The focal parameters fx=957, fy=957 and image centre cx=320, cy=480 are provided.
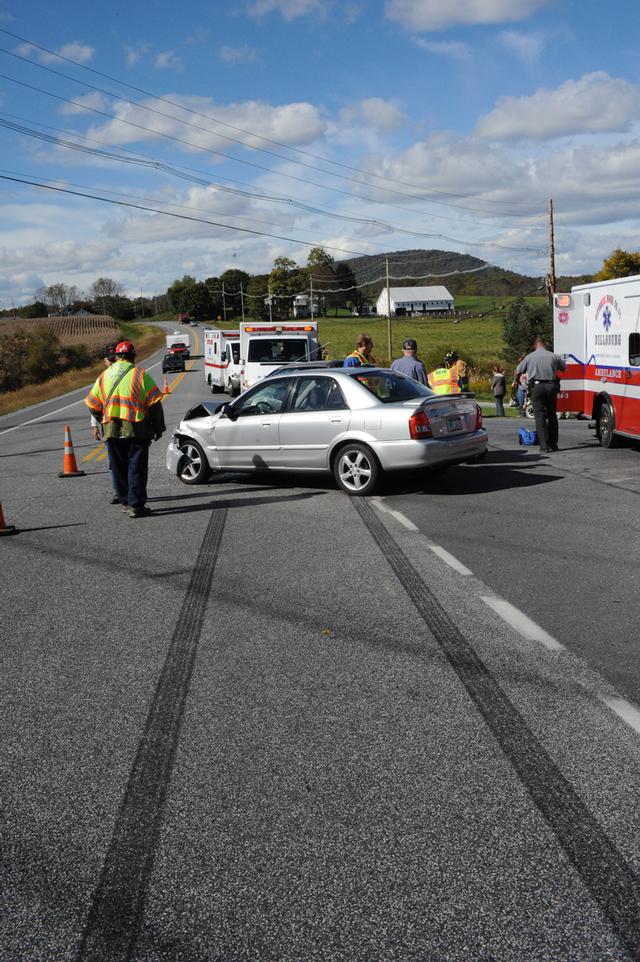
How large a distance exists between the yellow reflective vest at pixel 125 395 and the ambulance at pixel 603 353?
279 inches

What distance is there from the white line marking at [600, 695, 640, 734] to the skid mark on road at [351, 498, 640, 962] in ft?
1.48

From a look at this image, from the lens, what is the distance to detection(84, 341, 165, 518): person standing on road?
1048 centimetres

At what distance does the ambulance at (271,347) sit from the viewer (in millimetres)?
27594

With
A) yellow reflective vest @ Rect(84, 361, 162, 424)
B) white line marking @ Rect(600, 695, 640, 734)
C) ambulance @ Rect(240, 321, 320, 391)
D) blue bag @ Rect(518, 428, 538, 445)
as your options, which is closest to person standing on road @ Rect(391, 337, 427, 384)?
blue bag @ Rect(518, 428, 538, 445)

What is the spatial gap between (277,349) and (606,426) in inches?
563

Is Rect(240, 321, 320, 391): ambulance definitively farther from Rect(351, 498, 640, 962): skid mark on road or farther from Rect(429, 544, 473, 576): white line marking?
Rect(351, 498, 640, 962): skid mark on road

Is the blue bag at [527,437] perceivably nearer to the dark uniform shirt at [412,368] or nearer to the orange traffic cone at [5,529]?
the dark uniform shirt at [412,368]

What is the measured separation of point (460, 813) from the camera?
3541 millimetres

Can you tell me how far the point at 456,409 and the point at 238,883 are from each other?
9.08 meters

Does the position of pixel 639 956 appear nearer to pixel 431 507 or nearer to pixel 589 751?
pixel 589 751

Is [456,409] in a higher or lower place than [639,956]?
higher

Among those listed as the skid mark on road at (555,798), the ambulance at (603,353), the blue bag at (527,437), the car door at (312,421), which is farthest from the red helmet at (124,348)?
the blue bag at (527,437)

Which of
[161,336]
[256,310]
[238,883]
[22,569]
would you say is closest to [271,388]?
[22,569]

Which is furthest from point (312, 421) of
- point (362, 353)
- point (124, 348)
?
point (362, 353)
